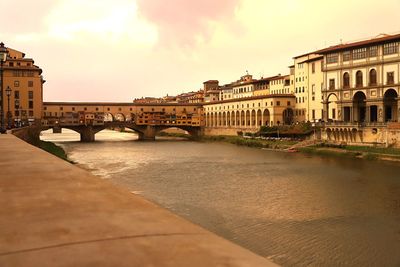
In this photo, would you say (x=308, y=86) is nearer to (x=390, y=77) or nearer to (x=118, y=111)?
(x=390, y=77)

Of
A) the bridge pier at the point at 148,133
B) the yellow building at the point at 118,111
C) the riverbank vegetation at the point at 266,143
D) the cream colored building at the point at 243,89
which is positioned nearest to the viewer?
the riverbank vegetation at the point at 266,143

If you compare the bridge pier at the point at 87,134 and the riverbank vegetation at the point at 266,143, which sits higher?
the bridge pier at the point at 87,134

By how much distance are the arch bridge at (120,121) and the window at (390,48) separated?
53.9 m

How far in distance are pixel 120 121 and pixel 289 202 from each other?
77510 mm

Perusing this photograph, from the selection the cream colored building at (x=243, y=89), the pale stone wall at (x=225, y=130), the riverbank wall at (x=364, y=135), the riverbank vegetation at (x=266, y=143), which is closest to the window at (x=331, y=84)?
the riverbank wall at (x=364, y=135)

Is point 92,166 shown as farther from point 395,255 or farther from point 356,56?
point 356,56

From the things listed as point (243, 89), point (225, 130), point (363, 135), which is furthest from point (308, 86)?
point (243, 89)

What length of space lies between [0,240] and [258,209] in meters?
19.3

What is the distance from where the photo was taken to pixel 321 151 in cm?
5725

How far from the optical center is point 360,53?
198 ft

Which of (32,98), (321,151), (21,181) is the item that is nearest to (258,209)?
(21,181)

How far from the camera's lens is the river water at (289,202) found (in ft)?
53.8

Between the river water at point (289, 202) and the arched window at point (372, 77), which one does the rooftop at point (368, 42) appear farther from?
the river water at point (289, 202)

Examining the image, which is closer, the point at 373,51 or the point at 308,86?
the point at 373,51
